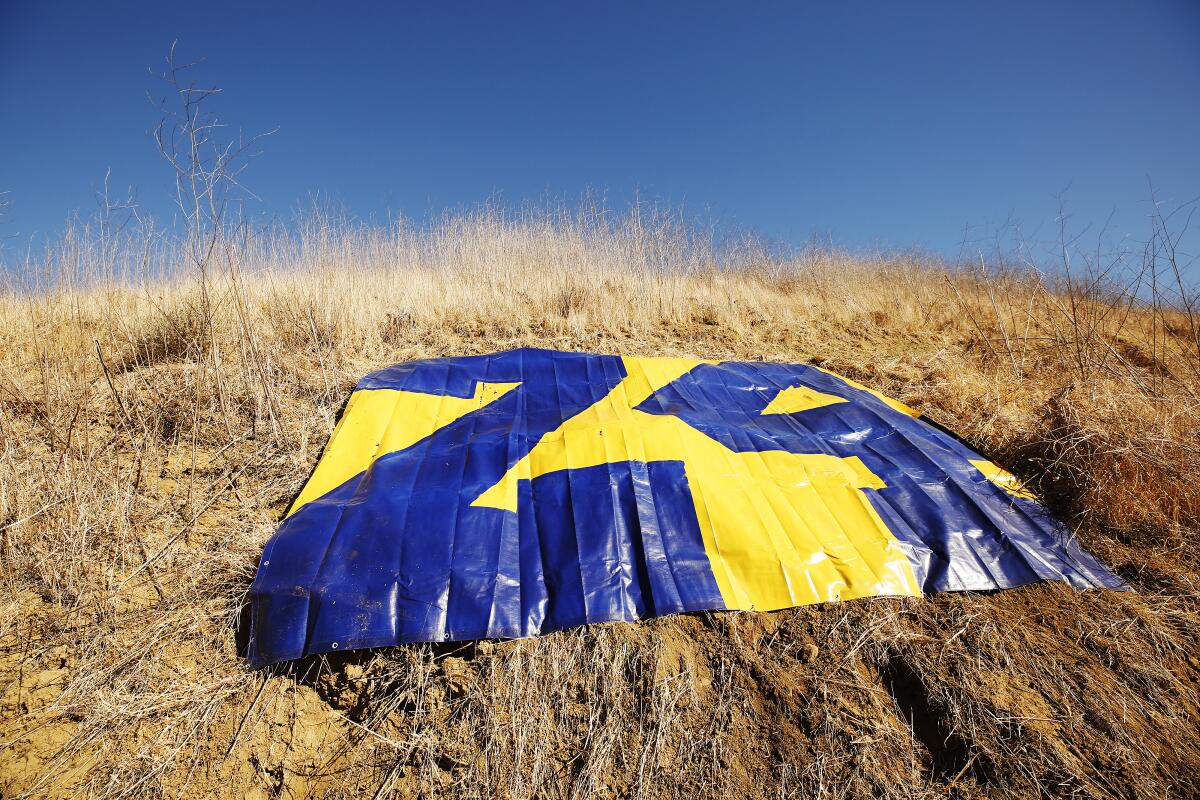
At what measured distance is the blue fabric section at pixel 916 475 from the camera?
1.86m

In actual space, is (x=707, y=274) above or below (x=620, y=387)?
above

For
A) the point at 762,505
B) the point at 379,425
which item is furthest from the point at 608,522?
the point at 379,425

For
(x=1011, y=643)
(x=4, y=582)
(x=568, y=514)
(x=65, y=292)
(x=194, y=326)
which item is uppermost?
(x=65, y=292)

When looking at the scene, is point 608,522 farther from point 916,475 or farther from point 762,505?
point 916,475

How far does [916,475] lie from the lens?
2264 mm

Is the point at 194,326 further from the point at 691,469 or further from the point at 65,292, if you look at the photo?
the point at 691,469

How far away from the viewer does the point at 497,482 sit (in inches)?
81.1

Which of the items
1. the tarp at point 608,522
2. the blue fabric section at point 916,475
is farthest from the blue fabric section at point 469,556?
the blue fabric section at point 916,475

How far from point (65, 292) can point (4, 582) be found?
1.94 metres

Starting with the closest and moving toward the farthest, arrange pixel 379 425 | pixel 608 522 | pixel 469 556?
pixel 469 556, pixel 608 522, pixel 379 425

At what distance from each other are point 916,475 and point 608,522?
1.58 m

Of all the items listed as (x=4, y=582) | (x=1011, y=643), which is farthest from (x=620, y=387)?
(x=4, y=582)

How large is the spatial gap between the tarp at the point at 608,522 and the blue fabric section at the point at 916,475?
1 cm

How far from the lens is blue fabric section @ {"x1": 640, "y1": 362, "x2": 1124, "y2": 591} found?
1.86 meters
